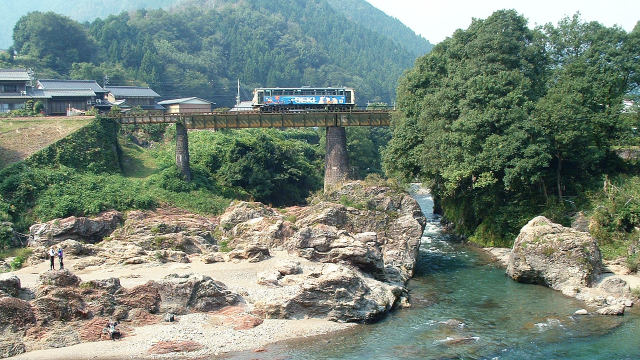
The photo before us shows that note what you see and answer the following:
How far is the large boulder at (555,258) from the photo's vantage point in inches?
1419

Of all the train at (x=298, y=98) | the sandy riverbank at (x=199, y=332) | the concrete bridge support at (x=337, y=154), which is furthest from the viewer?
the train at (x=298, y=98)

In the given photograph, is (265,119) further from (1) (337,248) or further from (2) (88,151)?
(1) (337,248)

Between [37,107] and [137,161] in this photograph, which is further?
[37,107]

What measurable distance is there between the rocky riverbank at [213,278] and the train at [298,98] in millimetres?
28791

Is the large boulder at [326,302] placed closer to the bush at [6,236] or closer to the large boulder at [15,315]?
the large boulder at [15,315]

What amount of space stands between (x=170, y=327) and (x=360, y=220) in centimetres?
1784

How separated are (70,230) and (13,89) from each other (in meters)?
39.3

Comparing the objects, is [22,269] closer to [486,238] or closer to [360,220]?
[360,220]

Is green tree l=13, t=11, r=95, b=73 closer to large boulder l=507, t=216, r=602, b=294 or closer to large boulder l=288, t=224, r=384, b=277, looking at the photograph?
large boulder l=288, t=224, r=384, b=277

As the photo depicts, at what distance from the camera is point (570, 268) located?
1433 inches

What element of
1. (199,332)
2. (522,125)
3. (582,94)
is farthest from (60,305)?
(582,94)

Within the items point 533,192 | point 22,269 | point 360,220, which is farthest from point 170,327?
point 533,192

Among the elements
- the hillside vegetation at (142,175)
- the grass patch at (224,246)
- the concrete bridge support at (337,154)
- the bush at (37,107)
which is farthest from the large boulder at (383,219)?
the bush at (37,107)

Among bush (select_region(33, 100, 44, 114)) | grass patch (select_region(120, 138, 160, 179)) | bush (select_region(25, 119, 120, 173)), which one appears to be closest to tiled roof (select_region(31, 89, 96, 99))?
bush (select_region(33, 100, 44, 114))
